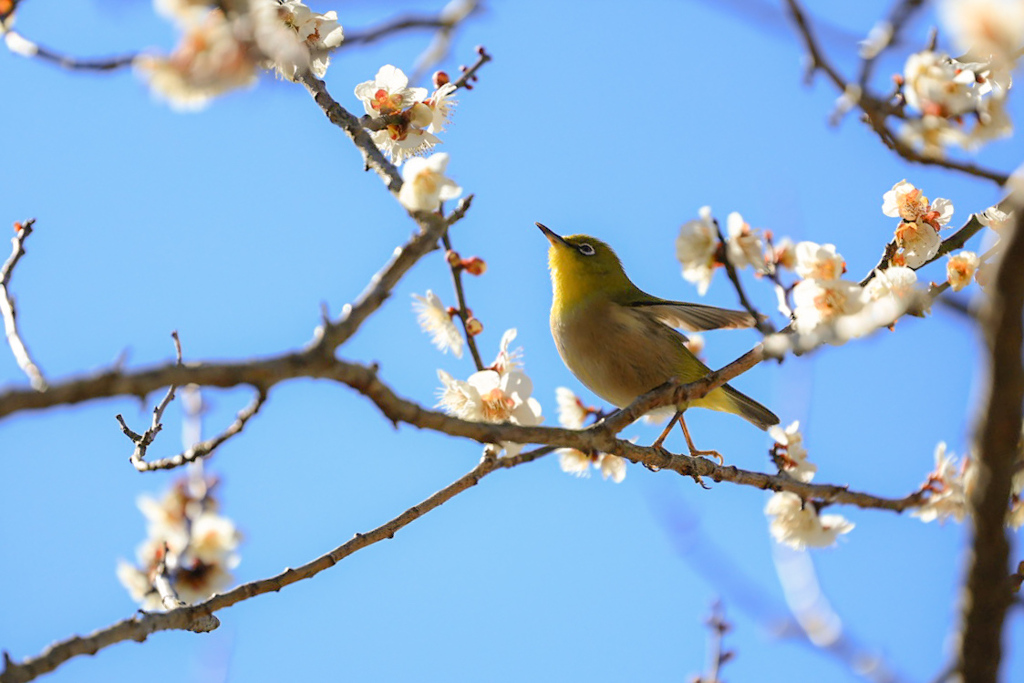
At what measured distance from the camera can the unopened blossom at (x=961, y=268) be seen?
12.1ft

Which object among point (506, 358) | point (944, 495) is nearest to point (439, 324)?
point (506, 358)

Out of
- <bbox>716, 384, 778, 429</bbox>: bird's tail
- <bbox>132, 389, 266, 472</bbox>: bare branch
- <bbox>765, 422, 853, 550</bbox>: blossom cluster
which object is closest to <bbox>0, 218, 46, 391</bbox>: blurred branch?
<bbox>132, 389, 266, 472</bbox>: bare branch

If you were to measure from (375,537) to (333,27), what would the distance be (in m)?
2.18

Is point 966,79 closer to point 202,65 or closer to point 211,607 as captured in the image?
point 202,65

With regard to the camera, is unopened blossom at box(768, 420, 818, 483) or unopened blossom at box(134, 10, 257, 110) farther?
unopened blossom at box(768, 420, 818, 483)

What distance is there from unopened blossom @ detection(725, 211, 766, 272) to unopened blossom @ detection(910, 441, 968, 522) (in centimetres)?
117

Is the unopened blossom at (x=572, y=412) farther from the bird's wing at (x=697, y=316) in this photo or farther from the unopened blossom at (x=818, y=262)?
the unopened blossom at (x=818, y=262)

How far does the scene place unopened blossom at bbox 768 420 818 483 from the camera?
4125 mm

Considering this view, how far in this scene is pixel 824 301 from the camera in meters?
Result: 3.17

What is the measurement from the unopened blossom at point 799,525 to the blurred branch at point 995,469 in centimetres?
150

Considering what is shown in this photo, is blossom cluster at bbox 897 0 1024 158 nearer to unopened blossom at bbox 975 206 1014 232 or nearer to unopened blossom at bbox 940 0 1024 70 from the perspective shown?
unopened blossom at bbox 940 0 1024 70

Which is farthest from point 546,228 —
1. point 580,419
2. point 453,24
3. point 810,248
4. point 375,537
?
point 453,24

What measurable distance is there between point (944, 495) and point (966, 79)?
156 centimetres

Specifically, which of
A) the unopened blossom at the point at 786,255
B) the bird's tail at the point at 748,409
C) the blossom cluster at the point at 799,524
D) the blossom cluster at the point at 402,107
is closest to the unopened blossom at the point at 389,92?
the blossom cluster at the point at 402,107
